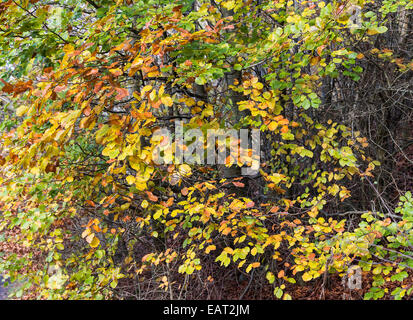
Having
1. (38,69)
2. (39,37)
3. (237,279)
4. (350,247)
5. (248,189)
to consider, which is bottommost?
(237,279)

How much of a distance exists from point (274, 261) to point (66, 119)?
9.98 feet

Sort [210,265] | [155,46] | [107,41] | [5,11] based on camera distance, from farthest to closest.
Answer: [210,265], [107,41], [5,11], [155,46]

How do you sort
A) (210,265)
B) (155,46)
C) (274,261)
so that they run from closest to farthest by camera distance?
(155,46), (274,261), (210,265)

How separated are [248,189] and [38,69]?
10.4ft

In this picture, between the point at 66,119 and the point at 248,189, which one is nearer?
the point at 66,119

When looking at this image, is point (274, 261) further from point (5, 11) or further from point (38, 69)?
point (38, 69)

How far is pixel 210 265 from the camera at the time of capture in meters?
4.61

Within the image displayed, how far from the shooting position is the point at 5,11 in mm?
2340

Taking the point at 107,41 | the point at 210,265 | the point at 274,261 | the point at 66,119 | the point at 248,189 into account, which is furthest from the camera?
the point at 210,265

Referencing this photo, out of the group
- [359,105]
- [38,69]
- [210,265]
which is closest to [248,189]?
[210,265]

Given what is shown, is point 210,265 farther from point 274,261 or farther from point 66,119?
point 66,119

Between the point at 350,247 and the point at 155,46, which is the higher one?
the point at 155,46
